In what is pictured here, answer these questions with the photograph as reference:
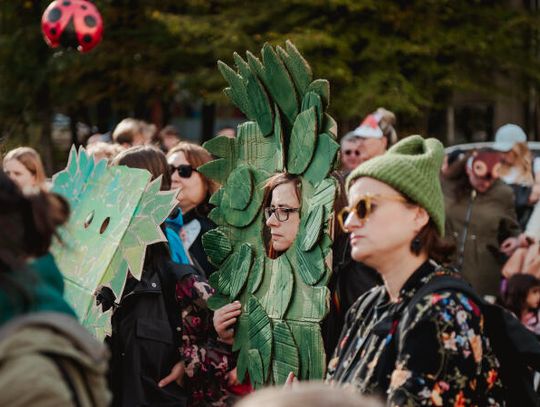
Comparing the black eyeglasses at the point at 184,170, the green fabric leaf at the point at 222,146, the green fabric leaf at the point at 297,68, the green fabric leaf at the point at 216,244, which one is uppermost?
the green fabric leaf at the point at 297,68

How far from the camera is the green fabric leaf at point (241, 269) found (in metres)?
5.08

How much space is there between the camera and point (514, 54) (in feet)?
56.0

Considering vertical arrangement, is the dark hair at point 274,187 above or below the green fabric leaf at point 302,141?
below

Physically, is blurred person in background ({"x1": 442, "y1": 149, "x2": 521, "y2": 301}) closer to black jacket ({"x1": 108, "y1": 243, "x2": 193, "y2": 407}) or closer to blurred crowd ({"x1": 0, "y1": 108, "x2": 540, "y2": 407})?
blurred crowd ({"x1": 0, "y1": 108, "x2": 540, "y2": 407})

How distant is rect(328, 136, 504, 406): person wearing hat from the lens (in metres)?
3.34

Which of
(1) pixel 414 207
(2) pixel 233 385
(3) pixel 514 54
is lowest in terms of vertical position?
(2) pixel 233 385

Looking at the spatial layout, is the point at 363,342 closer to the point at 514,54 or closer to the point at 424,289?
the point at 424,289

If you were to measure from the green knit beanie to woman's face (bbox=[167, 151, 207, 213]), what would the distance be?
310 centimetres

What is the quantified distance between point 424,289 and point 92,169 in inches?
82.5

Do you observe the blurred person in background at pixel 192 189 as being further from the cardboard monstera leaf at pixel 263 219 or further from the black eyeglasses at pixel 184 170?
the cardboard monstera leaf at pixel 263 219

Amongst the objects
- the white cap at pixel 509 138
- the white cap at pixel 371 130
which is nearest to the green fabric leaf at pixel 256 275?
the white cap at pixel 371 130

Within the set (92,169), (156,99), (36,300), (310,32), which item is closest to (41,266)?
(36,300)

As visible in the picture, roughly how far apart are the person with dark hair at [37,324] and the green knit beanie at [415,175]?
3.69 feet

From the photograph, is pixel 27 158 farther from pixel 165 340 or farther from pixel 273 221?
pixel 273 221
